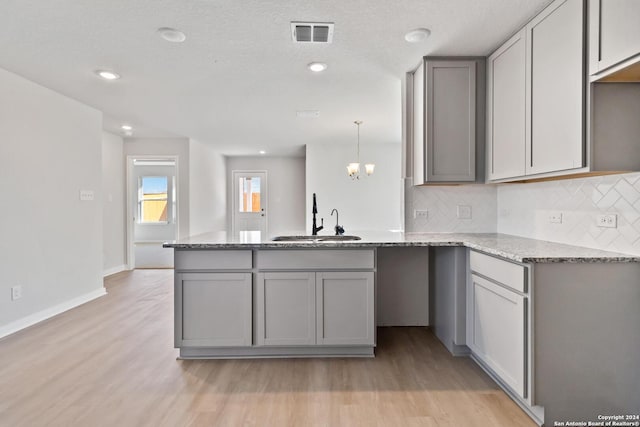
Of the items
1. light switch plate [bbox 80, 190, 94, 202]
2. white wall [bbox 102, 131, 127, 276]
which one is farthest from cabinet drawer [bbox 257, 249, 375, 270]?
white wall [bbox 102, 131, 127, 276]

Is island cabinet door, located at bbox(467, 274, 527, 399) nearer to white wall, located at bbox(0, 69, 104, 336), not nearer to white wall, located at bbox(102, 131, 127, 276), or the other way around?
white wall, located at bbox(0, 69, 104, 336)

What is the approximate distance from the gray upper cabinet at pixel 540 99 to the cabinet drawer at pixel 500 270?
0.62 m

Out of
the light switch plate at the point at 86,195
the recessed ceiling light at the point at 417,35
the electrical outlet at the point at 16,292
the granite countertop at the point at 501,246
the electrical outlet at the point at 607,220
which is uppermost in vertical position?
the recessed ceiling light at the point at 417,35

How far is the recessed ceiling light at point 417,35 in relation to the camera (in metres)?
2.40

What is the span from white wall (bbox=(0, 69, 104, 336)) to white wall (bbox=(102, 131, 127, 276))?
1.41 metres

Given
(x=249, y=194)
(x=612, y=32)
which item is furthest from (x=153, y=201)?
(x=612, y=32)

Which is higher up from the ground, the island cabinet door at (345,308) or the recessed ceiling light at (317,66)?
the recessed ceiling light at (317,66)

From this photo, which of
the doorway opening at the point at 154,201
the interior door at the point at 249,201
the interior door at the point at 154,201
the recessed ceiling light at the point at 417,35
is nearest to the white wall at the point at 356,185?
the interior door at the point at 249,201

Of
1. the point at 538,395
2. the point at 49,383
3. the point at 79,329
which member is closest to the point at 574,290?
the point at 538,395

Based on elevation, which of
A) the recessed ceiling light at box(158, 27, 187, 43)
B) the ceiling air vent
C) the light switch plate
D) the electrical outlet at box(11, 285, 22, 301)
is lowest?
the electrical outlet at box(11, 285, 22, 301)

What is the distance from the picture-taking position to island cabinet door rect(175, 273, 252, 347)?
2502 mm

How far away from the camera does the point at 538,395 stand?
1.76m

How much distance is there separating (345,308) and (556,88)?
6.40 ft

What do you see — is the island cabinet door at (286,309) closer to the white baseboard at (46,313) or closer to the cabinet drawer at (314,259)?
the cabinet drawer at (314,259)
